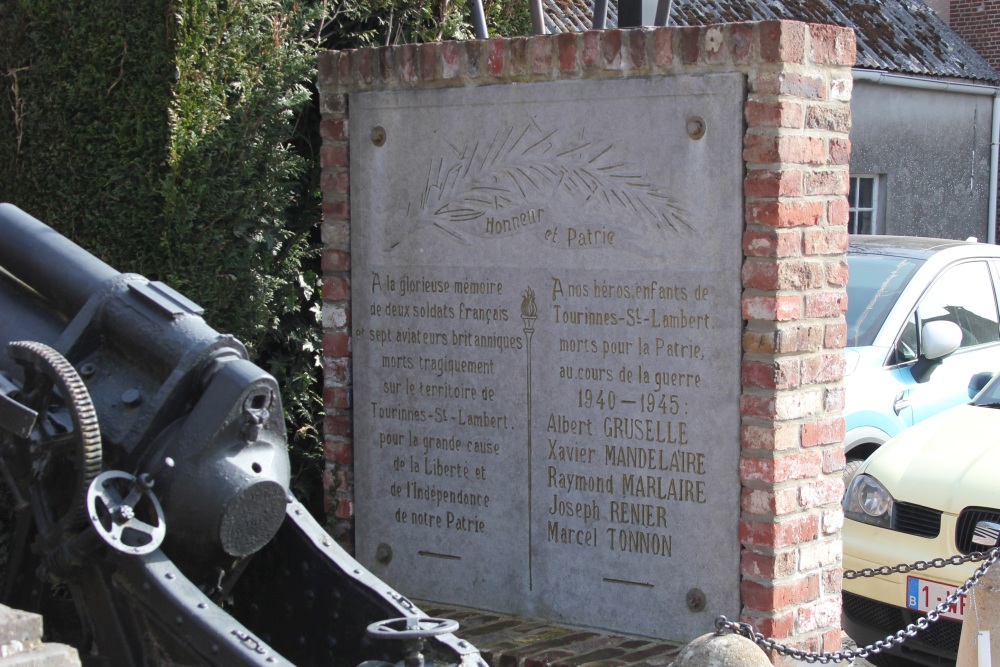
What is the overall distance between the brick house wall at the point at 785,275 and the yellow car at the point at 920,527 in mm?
847

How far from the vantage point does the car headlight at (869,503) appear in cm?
554

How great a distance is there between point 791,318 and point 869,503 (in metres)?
1.72

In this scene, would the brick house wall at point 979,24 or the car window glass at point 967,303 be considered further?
the brick house wall at point 979,24

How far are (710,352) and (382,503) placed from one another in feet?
4.98

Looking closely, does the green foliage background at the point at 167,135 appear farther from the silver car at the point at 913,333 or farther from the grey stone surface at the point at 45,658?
the silver car at the point at 913,333

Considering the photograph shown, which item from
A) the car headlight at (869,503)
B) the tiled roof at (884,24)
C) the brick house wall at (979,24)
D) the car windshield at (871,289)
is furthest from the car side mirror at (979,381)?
the brick house wall at (979,24)

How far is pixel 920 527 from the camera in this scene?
17.8 ft

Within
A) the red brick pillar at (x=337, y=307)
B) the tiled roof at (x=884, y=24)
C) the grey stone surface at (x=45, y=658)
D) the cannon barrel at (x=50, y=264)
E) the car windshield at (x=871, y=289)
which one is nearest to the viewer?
the grey stone surface at (x=45, y=658)

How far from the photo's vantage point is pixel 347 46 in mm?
5707

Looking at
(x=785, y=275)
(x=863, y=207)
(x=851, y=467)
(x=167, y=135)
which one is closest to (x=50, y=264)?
(x=167, y=135)

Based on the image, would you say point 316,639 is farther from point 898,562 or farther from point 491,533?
point 898,562

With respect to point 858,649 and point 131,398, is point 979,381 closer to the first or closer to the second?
point 858,649

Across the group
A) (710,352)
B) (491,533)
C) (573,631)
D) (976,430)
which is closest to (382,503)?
(491,533)

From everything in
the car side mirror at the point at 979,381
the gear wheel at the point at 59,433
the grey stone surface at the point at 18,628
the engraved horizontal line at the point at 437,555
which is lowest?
the engraved horizontal line at the point at 437,555
